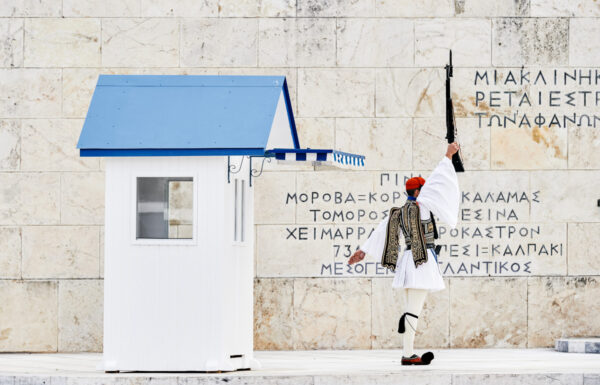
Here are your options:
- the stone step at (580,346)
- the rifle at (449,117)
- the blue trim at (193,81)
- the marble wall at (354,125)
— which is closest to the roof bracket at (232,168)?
the blue trim at (193,81)

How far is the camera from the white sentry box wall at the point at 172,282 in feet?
34.8

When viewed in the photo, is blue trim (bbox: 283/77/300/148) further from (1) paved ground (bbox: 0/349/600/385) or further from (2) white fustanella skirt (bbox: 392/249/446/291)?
(1) paved ground (bbox: 0/349/600/385)

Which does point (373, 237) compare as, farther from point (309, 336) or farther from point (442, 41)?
point (442, 41)

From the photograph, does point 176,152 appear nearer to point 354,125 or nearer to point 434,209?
point 434,209

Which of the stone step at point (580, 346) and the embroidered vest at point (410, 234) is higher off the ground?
the embroidered vest at point (410, 234)

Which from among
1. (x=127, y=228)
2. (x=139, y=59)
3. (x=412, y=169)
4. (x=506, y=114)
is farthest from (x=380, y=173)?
(x=127, y=228)

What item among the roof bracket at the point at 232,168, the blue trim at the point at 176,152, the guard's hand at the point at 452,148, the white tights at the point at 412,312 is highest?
the guard's hand at the point at 452,148

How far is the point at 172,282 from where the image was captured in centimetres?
1064

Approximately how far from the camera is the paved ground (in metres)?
10.3

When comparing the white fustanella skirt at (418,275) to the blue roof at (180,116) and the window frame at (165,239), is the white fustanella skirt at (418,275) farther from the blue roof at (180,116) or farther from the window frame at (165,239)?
the window frame at (165,239)

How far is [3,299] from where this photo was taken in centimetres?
1390

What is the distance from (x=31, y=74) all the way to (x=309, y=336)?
4.68 meters

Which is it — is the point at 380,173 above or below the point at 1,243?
above

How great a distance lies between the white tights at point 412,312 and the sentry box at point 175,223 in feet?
4.97
